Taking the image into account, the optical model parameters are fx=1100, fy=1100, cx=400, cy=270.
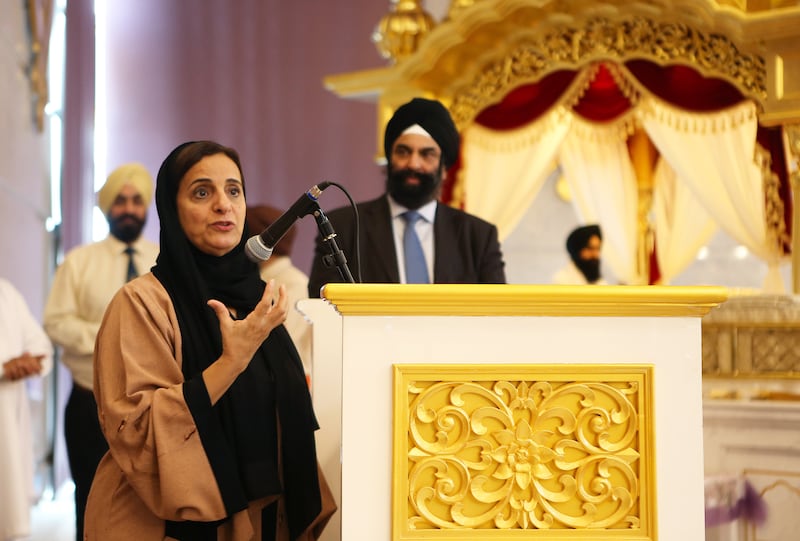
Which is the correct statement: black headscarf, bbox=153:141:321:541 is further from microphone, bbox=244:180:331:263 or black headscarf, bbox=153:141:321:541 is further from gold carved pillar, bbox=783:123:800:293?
gold carved pillar, bbox=783:123:800:293

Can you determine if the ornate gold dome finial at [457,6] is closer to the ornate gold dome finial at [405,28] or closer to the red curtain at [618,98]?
the ornate gold dome finial at [405,28]

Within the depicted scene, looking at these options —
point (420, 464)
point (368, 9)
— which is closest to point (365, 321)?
point (420, 464)

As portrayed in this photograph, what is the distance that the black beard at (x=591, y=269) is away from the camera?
6660mm

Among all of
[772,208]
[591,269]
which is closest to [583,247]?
[591,269]

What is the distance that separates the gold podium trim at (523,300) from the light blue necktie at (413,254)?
152 centimetres

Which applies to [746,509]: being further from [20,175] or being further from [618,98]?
[20,175]

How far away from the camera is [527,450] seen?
205 centimetres

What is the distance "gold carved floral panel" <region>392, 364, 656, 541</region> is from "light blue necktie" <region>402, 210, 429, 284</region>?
1.53m

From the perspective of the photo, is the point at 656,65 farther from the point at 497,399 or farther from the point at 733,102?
the point at 497,399

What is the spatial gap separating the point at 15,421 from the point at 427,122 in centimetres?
284

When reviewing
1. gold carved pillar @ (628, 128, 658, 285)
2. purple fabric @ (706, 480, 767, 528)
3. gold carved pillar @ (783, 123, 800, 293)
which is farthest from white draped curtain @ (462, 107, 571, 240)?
purple fabric @ (706, 480, 767, 528)

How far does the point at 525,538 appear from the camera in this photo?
6.64ft

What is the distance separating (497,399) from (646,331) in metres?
0.31

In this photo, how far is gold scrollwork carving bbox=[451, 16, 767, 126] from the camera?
18.3 feet
